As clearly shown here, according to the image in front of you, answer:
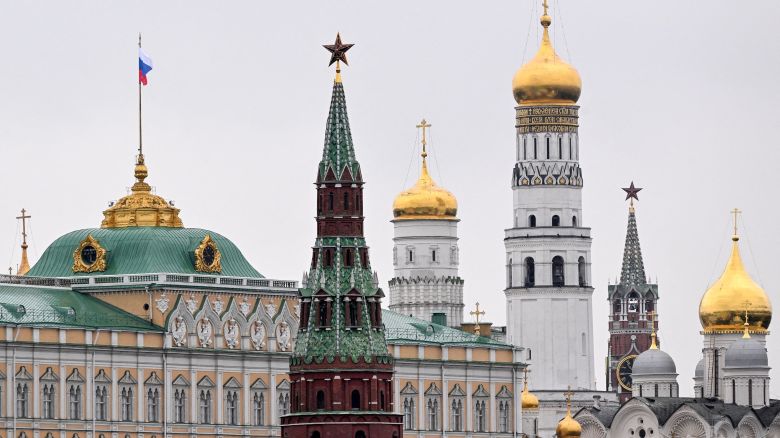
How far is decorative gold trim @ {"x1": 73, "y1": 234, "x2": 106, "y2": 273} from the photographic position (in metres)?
175

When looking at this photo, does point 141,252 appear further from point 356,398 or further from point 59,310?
point 356,398

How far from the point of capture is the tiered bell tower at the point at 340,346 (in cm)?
12825

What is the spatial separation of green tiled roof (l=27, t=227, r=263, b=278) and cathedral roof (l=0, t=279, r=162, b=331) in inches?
95.0

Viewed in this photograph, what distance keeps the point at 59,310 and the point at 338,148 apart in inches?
1552

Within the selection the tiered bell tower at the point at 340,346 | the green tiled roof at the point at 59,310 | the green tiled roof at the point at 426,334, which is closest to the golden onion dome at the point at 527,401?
the green tiled roof at the point at 426,334

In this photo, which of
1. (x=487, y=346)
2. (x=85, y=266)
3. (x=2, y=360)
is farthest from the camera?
(x=487, y=346)

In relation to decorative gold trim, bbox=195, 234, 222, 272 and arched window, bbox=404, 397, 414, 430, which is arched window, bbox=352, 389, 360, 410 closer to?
decorative gold trim, bbox=195, 234, 222, 272

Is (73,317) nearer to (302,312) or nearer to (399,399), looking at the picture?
(399,399)

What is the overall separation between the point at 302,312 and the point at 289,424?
12.6ft

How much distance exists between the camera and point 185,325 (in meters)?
173

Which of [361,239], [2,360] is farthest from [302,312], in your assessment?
[2,360]

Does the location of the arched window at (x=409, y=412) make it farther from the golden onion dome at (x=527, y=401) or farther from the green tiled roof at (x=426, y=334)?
the golden onion dome at (x=527, y=401)

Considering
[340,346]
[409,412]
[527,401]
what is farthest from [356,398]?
[527,401]

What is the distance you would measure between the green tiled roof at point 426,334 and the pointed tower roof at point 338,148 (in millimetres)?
54385
